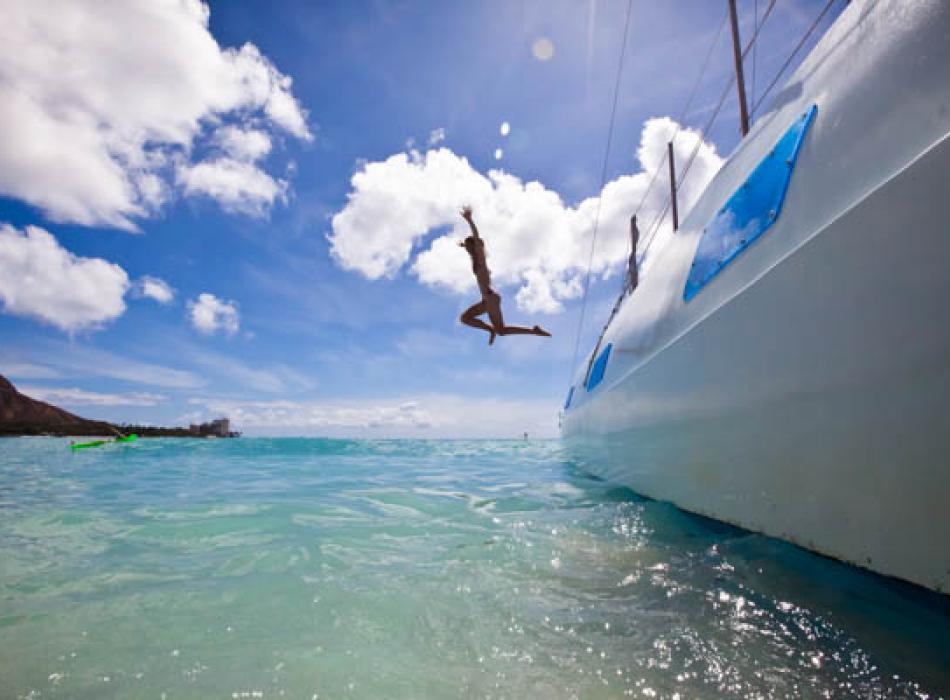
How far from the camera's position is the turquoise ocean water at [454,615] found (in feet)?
5.51

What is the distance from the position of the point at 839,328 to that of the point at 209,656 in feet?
11.5

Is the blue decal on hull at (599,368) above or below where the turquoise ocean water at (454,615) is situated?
above

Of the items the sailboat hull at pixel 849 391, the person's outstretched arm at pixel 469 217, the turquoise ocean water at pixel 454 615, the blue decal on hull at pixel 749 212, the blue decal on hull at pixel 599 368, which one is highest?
the person's outstretched arm at pixel 469 217

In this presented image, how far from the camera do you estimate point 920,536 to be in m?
1.90

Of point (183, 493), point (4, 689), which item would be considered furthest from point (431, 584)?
point (183, 493)

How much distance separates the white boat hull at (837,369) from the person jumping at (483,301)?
12.2ft

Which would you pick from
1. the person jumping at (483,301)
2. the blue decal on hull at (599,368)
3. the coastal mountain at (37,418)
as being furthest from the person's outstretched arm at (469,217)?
the coastal mountain at (37,418)

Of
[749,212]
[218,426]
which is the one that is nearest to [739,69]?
[749,212]

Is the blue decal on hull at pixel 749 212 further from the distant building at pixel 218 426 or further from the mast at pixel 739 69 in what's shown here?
the distant building at pixel 218 426

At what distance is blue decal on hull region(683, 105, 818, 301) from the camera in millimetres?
2904

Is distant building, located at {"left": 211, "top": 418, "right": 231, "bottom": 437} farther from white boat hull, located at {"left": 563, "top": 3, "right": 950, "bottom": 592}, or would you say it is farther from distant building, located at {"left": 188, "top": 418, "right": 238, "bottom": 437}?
white boat hull, located at {"left": 563, "top": 3, "right": 950, "bottom": 592}

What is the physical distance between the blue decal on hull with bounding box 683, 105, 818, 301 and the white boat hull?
0.13 m

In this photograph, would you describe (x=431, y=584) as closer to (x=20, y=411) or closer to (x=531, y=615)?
(x=531, y=615)

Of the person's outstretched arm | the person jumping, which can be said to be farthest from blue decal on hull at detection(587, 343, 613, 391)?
the person's outstretched arm
